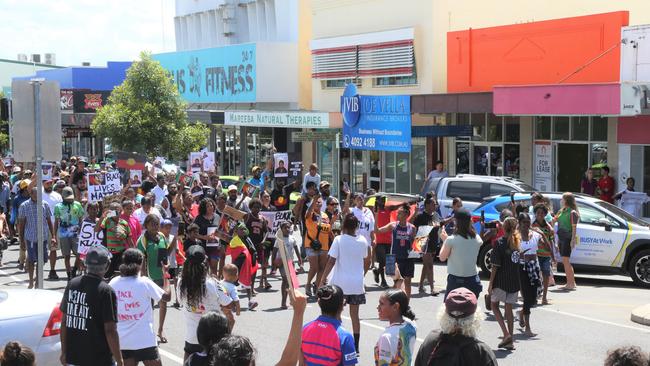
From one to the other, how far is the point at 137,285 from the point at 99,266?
1.04 metres

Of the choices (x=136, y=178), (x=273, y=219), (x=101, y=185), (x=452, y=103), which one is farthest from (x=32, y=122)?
(x=452, y=103)

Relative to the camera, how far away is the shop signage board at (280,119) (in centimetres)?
3228

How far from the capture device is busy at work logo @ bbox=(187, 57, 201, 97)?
44.4 meters

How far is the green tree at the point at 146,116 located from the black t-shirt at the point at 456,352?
111 feet

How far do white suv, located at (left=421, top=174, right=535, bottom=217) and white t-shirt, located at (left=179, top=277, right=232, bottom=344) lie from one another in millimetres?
11554

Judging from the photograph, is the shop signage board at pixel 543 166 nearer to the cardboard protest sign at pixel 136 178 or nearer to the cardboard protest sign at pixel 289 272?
the cardboard protest sign at pixel 136 178

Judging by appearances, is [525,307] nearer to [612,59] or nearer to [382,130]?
[612,59]

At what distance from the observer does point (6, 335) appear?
28.9 ft

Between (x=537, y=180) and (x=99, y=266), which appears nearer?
(x=99, y=266)

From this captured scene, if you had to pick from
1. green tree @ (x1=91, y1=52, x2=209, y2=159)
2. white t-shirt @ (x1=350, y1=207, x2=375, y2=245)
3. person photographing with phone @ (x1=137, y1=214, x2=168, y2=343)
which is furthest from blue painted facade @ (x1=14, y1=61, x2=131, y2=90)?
person photographing with phone @ (x1=137, y1=214, x2=168, y2=343)

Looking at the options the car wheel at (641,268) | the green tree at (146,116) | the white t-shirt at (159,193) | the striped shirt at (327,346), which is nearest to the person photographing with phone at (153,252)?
the striped shirt at (327,346)

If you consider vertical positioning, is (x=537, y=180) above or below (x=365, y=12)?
below

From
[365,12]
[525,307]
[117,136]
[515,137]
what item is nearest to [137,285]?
[525,307]

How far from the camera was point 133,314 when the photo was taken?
856 cm
